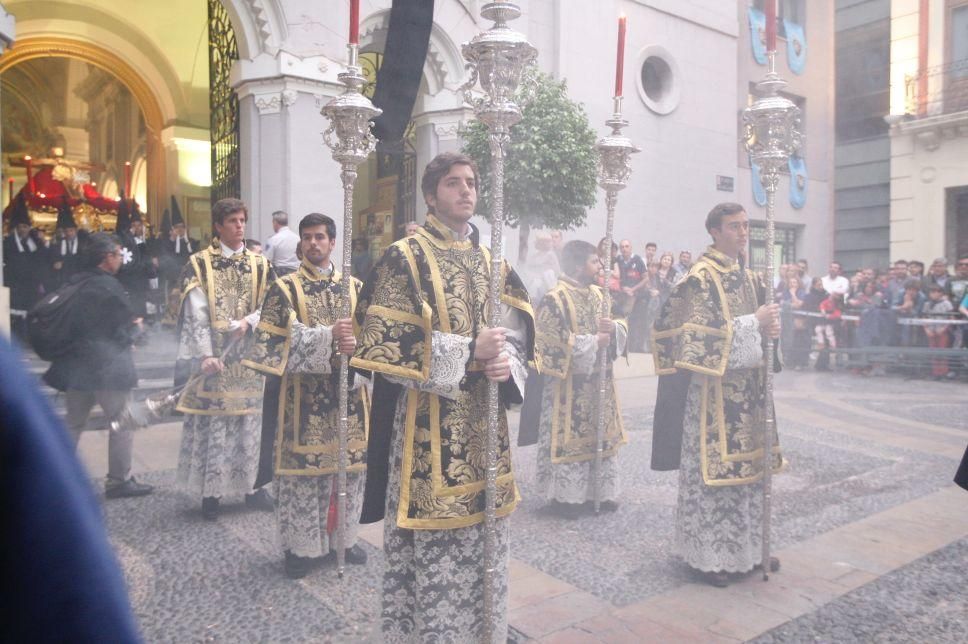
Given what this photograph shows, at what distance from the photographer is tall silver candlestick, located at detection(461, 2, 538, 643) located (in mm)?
2889

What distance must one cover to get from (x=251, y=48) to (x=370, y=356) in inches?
349

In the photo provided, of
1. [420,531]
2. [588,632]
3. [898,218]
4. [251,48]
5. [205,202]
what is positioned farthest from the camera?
[898,218]

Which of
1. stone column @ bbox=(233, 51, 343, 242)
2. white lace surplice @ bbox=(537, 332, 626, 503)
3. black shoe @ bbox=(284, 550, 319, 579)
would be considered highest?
stone column @ bbox=(233, 51, 343, 242)

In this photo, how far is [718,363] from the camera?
4.13m

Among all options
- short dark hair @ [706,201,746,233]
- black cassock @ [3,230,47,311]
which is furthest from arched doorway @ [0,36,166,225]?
short dark hair @ [706,201,746,233]

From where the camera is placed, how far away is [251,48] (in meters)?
10.5

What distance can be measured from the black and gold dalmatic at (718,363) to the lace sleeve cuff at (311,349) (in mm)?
1877

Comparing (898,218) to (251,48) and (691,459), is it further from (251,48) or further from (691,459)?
(691,459)

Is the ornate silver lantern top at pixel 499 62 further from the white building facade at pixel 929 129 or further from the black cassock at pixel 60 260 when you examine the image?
the white building facade at pixel 929 129

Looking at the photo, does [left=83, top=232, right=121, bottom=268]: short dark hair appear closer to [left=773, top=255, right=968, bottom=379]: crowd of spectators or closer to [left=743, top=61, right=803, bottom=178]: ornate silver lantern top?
[left=743, top=61, right=803, bottom=178]: ornate silver lantern top

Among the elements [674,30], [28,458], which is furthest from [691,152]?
[28,458]

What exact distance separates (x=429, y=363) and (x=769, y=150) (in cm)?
258

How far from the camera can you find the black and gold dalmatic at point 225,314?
5.25m

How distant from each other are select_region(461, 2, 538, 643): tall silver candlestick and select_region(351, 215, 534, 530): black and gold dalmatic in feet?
0.28
